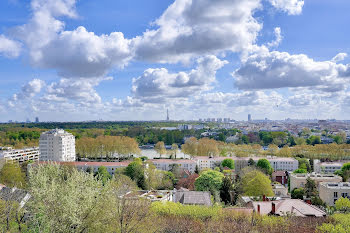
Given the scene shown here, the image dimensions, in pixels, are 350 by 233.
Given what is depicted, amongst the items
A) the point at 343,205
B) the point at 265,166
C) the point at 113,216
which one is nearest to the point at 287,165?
the point at 265,166

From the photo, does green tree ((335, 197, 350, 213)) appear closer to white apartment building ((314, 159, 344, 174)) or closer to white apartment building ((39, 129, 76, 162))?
white apartment building ((314, 159, 344, 174))

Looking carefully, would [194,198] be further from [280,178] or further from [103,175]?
[280,178]

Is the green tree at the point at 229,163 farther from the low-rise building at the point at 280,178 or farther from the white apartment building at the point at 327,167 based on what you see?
the white apartment building at the point at 327,167

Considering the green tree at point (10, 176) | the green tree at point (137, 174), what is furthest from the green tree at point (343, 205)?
the green tree at point (10, 176)

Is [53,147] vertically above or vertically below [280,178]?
above

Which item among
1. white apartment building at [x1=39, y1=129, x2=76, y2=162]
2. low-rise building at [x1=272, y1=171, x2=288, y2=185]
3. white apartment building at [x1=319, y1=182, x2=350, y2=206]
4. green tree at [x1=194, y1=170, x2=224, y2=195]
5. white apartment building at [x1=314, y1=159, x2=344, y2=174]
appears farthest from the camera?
white apartment building at [x1=39, y1=129, x2=76, y2=162]

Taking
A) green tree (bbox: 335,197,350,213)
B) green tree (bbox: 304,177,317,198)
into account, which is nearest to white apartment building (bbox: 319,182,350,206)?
green tree (bbox: 304,177,317,198)

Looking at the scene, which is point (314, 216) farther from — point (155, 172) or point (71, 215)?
point (155, 172)

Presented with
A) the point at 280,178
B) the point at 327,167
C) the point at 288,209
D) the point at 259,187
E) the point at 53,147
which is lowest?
the point at 280,178
